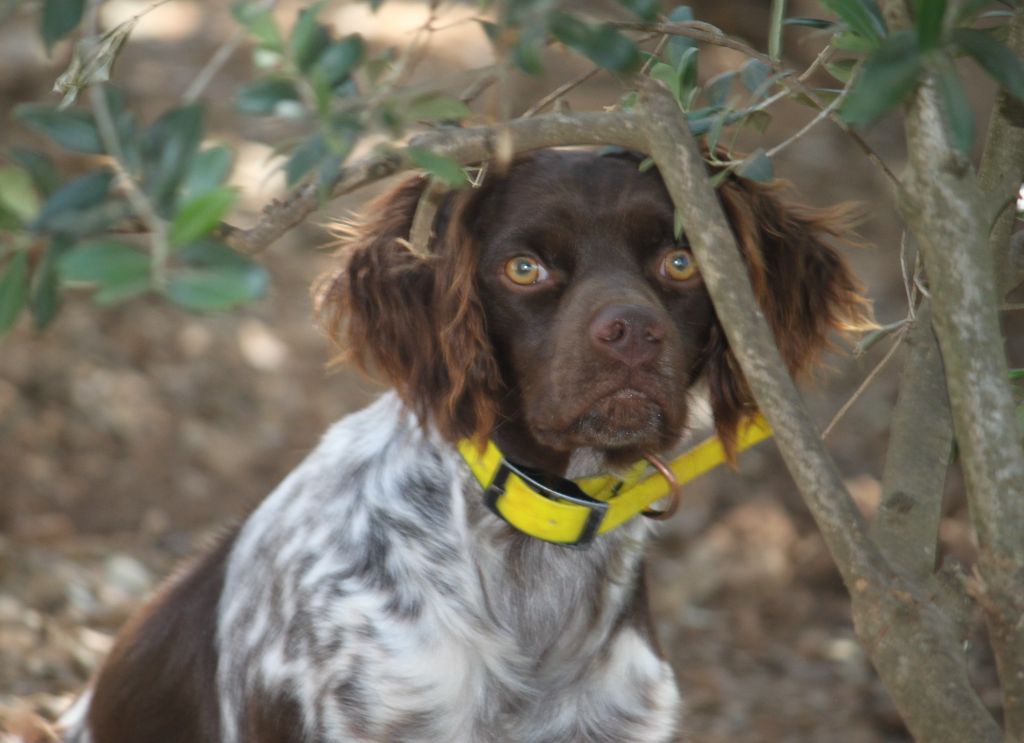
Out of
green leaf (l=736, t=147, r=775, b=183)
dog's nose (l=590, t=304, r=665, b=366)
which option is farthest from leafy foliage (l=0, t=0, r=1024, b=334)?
dog's nose (l=590, t=304, r=665, b=366)

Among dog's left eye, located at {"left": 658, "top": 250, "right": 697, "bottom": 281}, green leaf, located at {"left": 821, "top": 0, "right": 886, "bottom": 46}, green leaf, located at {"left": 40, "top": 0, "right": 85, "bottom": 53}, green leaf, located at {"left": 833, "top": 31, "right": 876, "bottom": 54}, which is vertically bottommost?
dog's left eye, located at {"left": 658, "top": 250, "right": 697, "bottom": 281}

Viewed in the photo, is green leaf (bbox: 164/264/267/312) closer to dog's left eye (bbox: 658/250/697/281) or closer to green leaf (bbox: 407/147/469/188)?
green leaf (bbox: 407/147/469/188)

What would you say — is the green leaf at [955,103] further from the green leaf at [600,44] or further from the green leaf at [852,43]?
the green leaf at [600,44]

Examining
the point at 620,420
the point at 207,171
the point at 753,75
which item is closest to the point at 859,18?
the point at 753,75

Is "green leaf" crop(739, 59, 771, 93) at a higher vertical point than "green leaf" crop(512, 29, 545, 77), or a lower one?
lower

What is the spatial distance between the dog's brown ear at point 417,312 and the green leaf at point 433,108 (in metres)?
1.07

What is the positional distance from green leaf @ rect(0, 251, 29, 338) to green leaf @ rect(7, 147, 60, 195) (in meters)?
0.09

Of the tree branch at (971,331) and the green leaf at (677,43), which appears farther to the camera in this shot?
the green leaf at (677,43)

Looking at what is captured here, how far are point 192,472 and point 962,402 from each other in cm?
424

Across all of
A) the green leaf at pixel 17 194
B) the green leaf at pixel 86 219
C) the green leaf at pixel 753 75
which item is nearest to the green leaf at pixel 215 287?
the green leaf at pixel 86 219

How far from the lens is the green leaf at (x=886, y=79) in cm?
146

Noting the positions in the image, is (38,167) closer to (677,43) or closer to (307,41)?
(307,41)

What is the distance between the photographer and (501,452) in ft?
9.41

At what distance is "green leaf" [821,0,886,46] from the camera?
170cm
